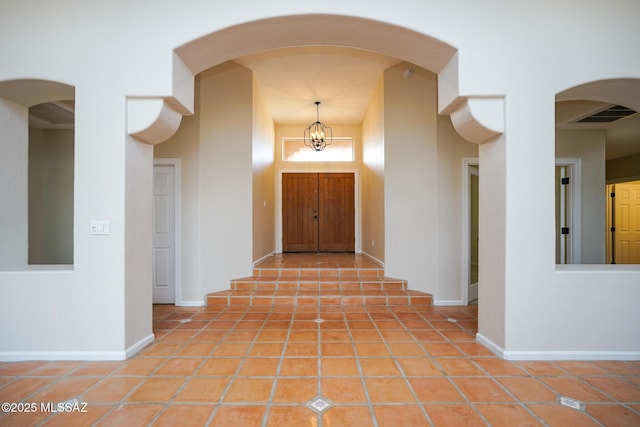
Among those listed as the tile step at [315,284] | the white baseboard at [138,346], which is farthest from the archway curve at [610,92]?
the white baseboard at [138,346]

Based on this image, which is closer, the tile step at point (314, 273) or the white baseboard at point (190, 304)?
the white baseboard at point (190, 304)

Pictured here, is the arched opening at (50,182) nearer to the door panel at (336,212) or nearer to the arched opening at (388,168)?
the arched opening at (388,168)

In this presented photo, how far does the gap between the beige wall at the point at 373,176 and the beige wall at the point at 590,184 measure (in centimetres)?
276

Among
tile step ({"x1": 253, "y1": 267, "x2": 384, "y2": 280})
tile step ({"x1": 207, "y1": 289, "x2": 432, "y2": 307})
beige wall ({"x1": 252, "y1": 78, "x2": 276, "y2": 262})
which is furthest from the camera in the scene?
beige wall ({"x1": 252, "y1": 78, "x2": 276, "y2": 262})

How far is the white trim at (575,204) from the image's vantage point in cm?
529

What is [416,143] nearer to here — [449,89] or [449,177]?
[449,177]

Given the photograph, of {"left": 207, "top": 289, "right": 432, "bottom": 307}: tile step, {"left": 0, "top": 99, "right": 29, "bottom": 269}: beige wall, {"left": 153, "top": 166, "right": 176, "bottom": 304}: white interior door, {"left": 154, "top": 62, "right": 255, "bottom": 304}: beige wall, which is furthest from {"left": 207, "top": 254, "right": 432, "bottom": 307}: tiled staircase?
{"left": 0, "top": 99, "right": 29, "bottom": 269}: beige wall

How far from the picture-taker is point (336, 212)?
26.0ft

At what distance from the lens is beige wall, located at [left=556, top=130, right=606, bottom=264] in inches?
207

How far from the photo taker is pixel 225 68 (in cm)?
493

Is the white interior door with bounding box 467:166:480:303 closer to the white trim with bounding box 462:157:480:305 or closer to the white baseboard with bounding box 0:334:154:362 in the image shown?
the white trim with bounding box 462:157:480:305

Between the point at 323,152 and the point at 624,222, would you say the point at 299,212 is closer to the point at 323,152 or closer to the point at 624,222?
the point at 323,152

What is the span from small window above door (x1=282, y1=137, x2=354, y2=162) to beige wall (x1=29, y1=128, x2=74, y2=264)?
418 centimetres

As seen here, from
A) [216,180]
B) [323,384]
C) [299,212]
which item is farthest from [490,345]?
[299,212]
